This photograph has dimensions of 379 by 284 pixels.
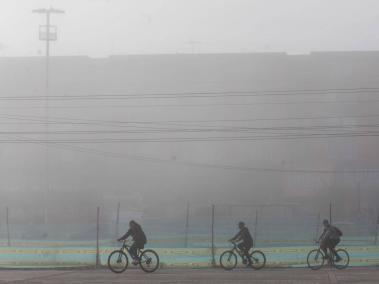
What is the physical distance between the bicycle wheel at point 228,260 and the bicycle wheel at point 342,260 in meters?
2.45

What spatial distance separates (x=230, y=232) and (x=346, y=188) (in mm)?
18552

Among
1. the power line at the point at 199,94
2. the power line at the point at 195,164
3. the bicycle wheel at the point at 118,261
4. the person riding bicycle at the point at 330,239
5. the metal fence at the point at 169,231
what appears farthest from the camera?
the power line at the point at 199,94

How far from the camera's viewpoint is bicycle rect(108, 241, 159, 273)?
570 inches

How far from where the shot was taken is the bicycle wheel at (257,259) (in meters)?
15.5

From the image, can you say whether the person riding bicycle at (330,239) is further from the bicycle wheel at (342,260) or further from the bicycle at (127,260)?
the bicycle at (127,260)

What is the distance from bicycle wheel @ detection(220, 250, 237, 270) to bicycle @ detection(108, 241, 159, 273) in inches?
74.6

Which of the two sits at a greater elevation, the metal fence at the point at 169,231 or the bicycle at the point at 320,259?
the bicycle at the point at 320,259

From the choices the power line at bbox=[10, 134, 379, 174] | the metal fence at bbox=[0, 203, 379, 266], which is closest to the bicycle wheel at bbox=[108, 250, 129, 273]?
the metal fence at bbox=[0, 203, 379, 266]

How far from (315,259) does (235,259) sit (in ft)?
6.48

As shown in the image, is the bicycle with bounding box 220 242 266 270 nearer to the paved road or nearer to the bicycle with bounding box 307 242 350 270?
the paved road

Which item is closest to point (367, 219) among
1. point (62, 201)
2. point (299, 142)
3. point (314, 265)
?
point (299, 142)

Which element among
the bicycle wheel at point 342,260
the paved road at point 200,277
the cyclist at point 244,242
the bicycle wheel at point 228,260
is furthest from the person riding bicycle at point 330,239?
the bicycle wheel at point 228,260

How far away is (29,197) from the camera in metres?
45.4

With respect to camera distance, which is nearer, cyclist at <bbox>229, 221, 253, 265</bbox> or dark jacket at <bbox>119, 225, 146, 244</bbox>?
dark jacket at <bbox>119, 225, 146, 244</bbox>
